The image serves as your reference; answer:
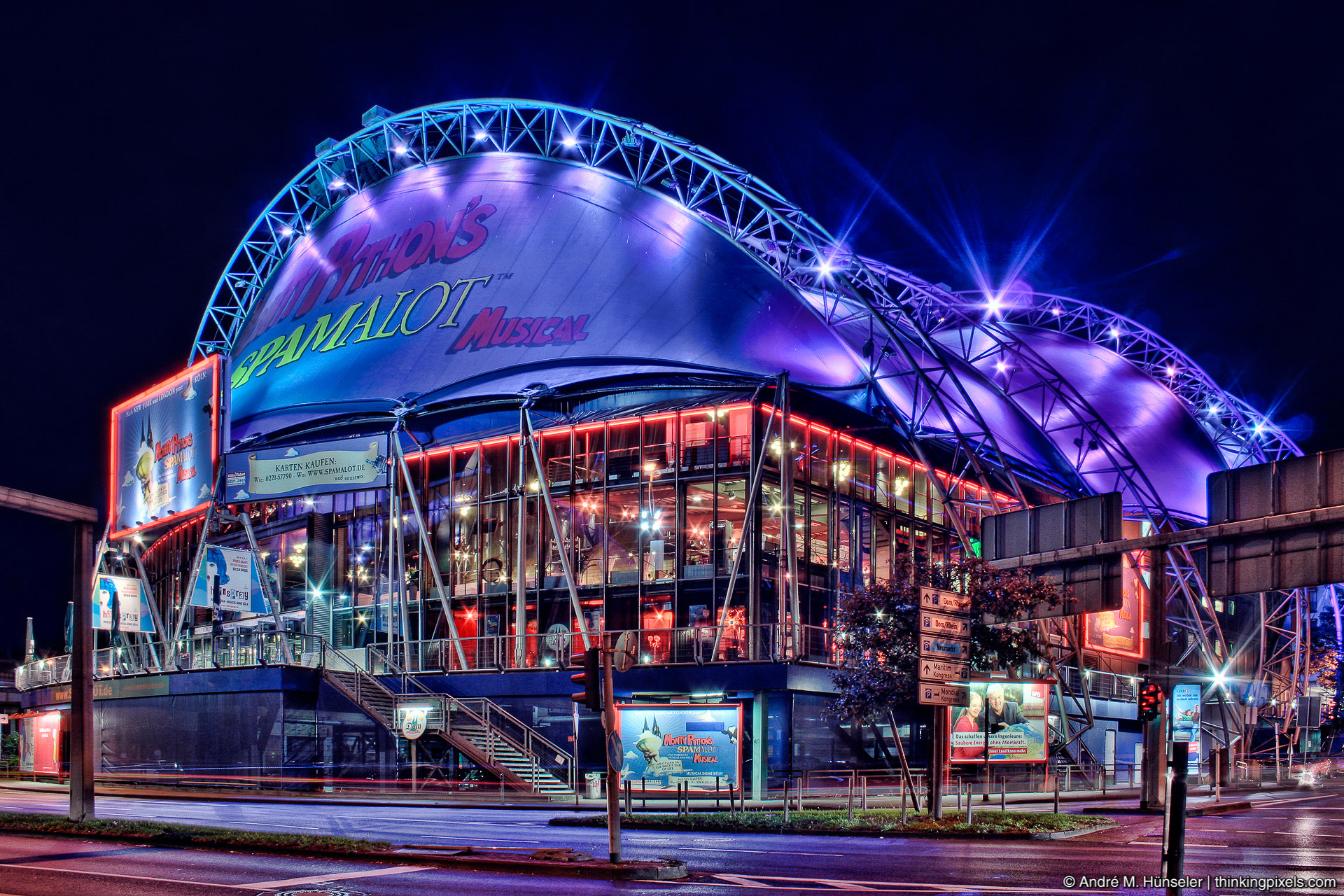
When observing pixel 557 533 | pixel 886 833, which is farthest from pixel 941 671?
pixel 557 533

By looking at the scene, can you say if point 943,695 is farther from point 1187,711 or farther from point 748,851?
point 1187,711

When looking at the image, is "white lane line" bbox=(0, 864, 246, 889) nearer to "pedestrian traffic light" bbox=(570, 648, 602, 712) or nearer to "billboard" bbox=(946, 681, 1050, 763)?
"pedestrian traffic light" bbox=(570, 648, 602, 712)

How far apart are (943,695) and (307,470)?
3301 cm

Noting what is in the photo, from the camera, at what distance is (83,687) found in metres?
25.2

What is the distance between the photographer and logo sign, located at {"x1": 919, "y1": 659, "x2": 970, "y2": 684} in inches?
982

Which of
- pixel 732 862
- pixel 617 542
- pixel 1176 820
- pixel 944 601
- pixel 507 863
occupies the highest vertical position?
pixel 617 542

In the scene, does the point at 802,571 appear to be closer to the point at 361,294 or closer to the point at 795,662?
the point at 795,662

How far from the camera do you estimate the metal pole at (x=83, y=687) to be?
24656 mm

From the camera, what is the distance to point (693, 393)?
4897 cm

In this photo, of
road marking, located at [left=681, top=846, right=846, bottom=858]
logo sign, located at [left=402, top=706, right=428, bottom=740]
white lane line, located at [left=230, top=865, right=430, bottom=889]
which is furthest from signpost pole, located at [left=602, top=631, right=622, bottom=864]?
logo sign, located at [left=402, top=706, right=428, bottom=740]

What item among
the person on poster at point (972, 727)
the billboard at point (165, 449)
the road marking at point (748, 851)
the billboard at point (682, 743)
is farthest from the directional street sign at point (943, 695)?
the billboard at point (165, 449)

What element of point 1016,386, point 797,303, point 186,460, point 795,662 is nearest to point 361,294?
point 186,460

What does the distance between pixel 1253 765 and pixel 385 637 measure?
40084 millimetres

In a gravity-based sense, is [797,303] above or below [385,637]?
above
